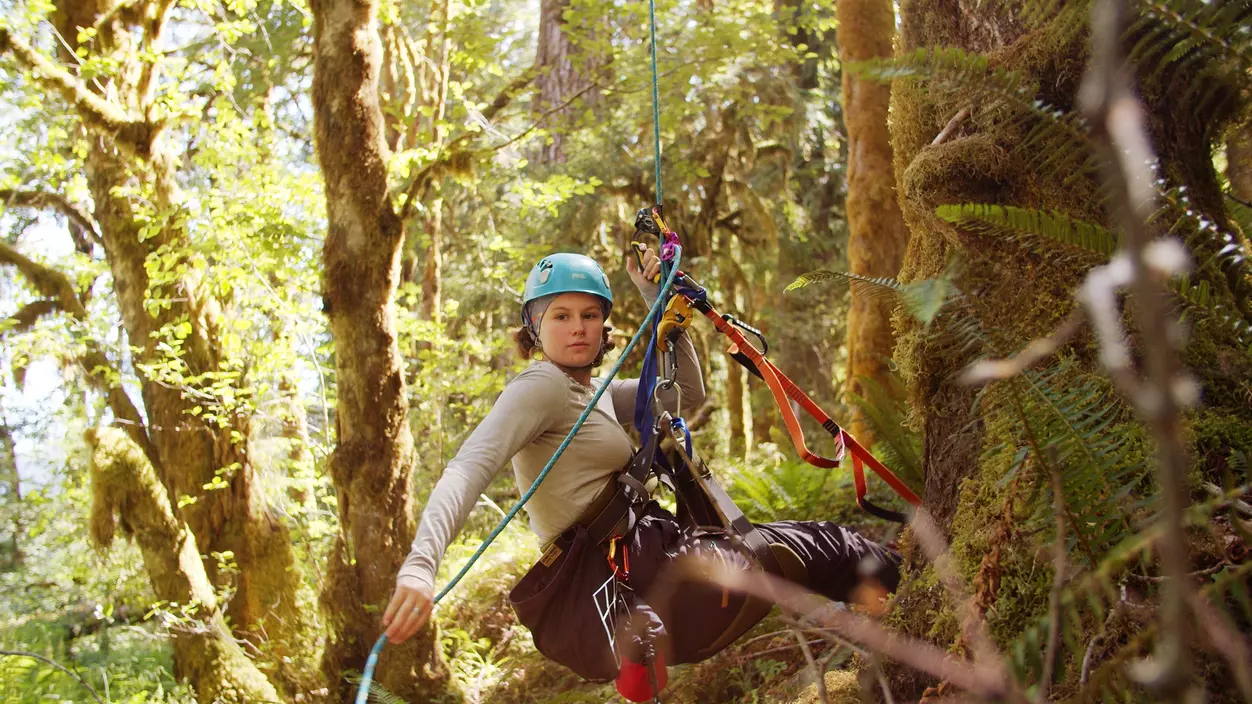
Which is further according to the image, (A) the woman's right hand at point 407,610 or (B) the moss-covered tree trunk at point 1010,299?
(A) the woman's right hand at point 407,610

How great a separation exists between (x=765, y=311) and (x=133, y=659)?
840cm

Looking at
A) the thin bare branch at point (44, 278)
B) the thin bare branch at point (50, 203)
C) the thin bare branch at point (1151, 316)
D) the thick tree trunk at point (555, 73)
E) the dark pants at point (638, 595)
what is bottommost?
the dark pants at point (638, 595)

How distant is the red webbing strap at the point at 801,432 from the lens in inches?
122

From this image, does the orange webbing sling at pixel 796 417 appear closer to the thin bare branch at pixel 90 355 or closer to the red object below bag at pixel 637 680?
the red object below bag at pixel 637 680

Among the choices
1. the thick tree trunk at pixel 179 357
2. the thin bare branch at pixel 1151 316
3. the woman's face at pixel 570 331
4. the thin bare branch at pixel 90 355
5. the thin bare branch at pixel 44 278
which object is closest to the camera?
the thin bare branch at pixel 1151 316

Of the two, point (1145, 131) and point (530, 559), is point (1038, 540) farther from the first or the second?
point (530, 559)

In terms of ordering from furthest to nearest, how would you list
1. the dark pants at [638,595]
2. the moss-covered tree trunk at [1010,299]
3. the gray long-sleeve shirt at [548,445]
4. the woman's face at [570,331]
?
1. the woman's face at [570,331]
2. the dark pants at [638,595]
3. the gray long-sleeve shirt at [548,445]
4. the moss-covered tree trunk at [1010,299]

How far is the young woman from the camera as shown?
10.4 feet

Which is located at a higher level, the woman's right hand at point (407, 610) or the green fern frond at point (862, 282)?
the green fern frond at point (862, 282)

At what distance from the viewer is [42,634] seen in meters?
12.5

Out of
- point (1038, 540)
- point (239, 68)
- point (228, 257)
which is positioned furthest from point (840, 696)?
point (239, 68)

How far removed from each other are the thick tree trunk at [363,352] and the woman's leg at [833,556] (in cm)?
297

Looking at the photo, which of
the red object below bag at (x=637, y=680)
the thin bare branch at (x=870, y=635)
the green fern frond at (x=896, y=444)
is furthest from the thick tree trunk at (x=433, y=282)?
the red object below bag at (x=637, y=680)

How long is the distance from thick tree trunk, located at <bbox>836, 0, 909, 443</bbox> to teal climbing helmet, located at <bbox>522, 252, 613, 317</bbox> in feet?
14.5
